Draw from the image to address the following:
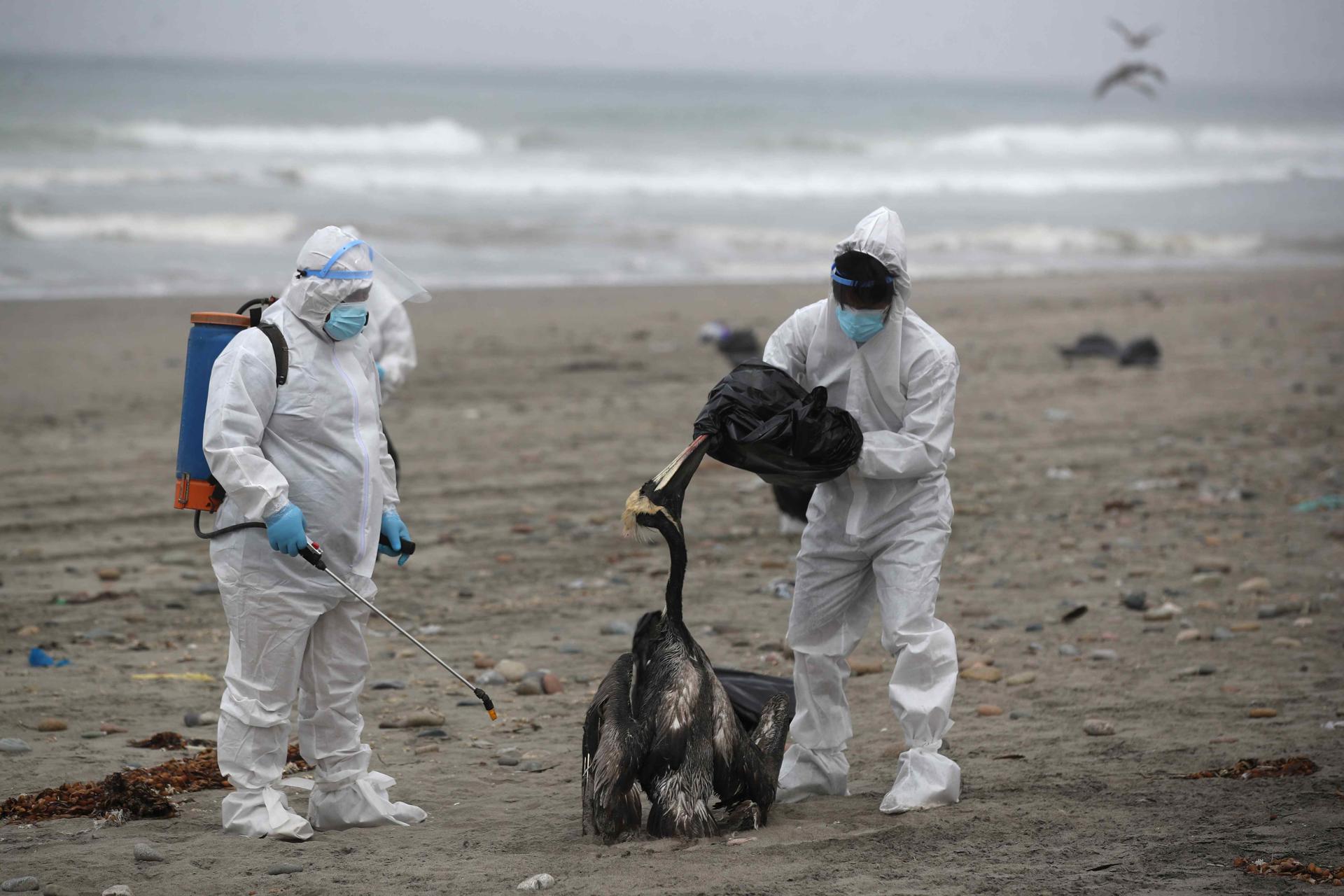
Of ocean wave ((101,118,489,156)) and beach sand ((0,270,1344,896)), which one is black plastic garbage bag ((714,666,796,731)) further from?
ocean wave ((101,118,489,156))

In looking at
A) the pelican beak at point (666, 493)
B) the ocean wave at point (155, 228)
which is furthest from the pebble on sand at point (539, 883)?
the ocean wave at point (155, 228)

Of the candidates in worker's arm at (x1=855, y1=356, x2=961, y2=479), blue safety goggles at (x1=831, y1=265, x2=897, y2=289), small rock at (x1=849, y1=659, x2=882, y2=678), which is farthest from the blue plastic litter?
blue safety goggles at (x1=831, y1=265, x2=897, y2=289)

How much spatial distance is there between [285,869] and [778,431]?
6.84 ft

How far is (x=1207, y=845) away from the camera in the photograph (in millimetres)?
4148

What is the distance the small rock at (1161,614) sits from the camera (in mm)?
7012

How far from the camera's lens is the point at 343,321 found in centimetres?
453

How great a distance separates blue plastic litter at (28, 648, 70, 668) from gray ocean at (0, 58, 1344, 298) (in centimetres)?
A: 1173

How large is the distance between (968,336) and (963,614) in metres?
9.46

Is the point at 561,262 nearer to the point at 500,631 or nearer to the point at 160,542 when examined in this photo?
the point at 160,542

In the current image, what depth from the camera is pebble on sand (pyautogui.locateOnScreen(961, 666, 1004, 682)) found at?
627 centimetres

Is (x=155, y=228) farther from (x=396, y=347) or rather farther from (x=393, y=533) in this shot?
(x=393, y=533)

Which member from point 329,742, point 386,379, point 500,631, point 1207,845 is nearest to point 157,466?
point 386,379

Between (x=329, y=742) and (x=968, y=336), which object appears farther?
(x=968, y=336)

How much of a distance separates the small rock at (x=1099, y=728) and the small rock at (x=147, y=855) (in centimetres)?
356
